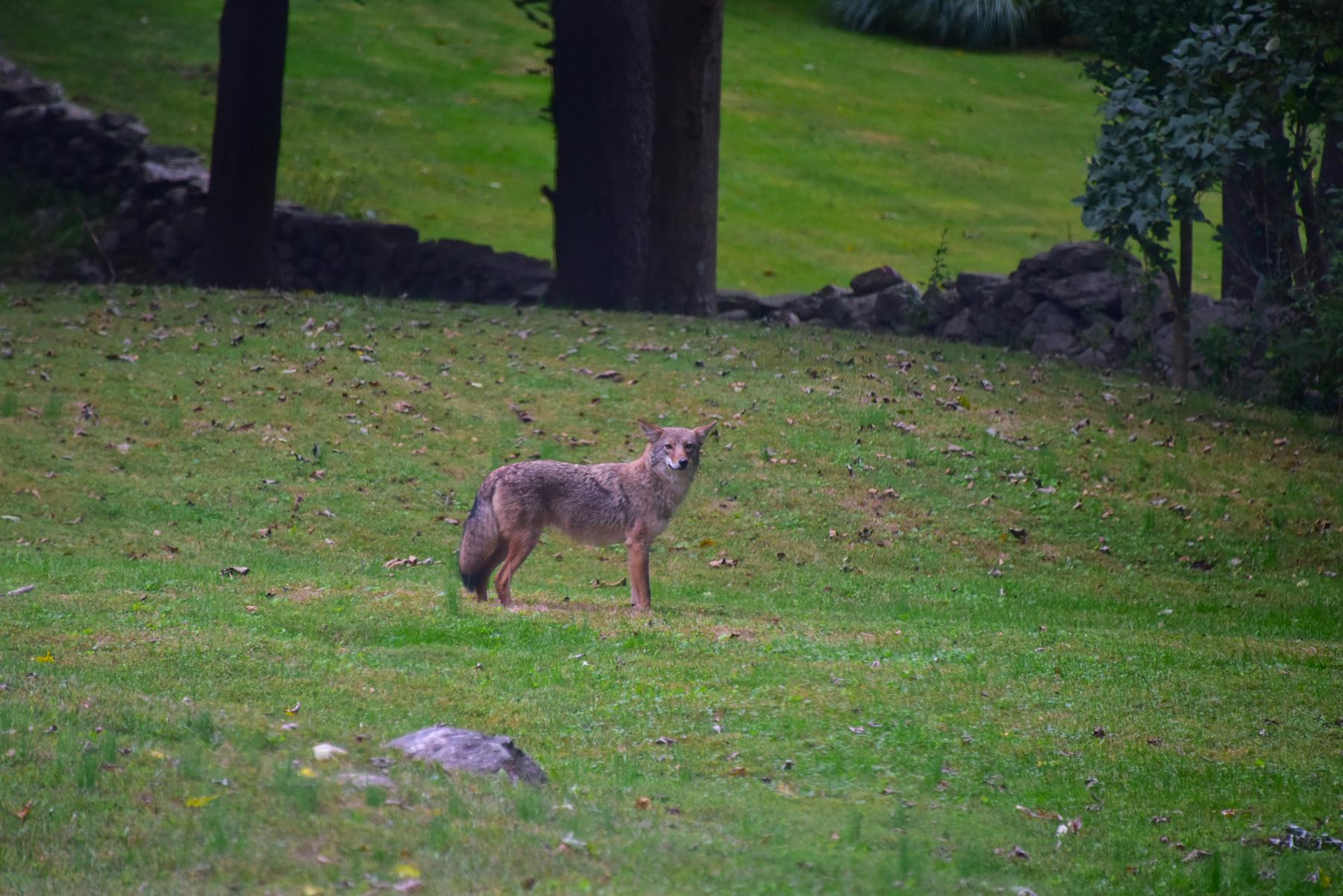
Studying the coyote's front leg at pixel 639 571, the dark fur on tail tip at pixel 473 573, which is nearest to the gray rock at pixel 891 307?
the coyote's front leg at pixel 639 571

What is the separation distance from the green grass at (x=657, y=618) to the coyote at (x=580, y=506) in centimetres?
46

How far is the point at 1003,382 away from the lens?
2014 cm

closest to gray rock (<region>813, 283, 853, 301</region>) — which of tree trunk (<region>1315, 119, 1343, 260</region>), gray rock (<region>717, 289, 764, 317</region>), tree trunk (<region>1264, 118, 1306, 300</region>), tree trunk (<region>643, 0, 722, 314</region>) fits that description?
gray rock (<region>717, 289, 764, 317</region>)

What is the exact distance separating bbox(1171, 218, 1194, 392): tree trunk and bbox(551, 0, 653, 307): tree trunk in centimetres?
776

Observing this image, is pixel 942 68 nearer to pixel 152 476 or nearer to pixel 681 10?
pixel 681 10

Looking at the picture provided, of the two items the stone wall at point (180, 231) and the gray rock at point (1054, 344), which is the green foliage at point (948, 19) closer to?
the stone wall at point (180, 231)

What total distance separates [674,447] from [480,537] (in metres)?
1.63

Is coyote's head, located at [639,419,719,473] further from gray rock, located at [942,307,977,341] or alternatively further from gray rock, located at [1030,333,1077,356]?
gray rock, located at [942,307,977,341]

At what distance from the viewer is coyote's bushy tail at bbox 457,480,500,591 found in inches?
459

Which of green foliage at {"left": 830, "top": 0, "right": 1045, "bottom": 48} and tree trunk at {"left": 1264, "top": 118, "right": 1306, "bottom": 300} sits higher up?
green foliage at {"left": 830, "top": 0, "right": 1045, "bottom": 48}

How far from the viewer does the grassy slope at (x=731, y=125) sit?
34281 millimetres

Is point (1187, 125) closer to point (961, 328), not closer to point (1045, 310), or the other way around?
point (1045, 310)

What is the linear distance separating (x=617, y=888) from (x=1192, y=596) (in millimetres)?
9568

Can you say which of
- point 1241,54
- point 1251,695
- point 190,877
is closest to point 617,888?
point 190,877
